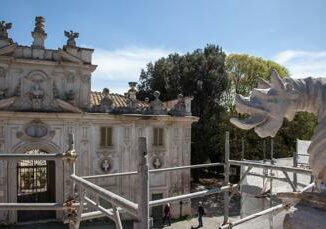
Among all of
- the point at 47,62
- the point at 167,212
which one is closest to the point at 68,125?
the point at 47,62

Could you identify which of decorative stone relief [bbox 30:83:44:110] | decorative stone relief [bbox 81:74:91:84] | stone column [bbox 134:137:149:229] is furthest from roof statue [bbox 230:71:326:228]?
decorative stone relief [bbox 81:74:91:84]

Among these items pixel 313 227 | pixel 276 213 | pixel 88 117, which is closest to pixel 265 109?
pixel 313 227

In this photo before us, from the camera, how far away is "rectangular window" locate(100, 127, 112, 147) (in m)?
19.2

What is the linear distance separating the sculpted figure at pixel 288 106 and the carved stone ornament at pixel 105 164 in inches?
666

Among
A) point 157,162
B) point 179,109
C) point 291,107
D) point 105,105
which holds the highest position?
point 105,105

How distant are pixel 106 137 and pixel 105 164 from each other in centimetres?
137

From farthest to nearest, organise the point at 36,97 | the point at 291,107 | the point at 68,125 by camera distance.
→ the point at 68,125
the point at 36,97
the point at 291,107

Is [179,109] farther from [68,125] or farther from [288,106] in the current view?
[288,106]

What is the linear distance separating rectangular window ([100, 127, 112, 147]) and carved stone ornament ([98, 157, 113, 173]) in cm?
74

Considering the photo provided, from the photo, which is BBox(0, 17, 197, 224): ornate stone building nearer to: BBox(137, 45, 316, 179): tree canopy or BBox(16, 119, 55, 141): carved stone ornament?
BBox(16, 119, 55, 141): carved stone ornament

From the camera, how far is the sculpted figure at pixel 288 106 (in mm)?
2430

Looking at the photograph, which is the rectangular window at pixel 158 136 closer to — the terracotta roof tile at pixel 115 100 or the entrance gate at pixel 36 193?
the terracotta roof tile at pixel 115 100

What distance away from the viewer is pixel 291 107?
255 cm

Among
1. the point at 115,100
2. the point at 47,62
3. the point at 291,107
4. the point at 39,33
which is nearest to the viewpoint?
the point at 291,107
